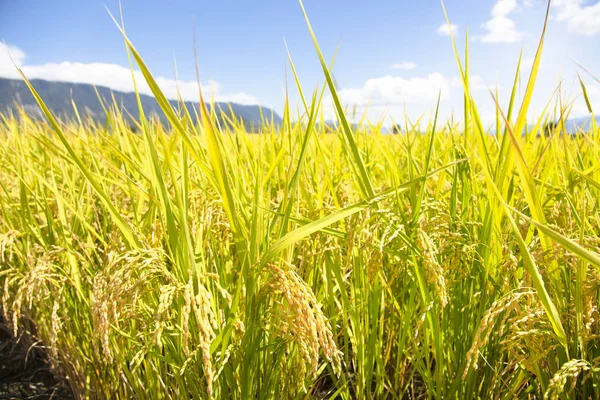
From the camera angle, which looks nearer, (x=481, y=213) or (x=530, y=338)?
(x=530, y=338)

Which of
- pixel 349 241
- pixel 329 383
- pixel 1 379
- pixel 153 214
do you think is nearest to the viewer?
pixel 349 241

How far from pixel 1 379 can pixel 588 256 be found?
254cm

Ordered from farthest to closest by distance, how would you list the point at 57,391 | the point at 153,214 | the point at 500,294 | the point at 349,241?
1. the point at 57,391
2. the point at 153,214
3. the point at 500,294
4. the point at 349,241

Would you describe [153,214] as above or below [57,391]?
above

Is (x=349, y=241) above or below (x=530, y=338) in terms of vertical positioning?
above

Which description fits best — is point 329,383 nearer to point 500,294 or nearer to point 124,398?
point 124,398

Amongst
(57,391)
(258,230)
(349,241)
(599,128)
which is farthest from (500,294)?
(57,391)

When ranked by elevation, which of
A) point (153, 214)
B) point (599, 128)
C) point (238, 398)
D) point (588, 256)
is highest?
point (599, 128)

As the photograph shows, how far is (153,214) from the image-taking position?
1.19m

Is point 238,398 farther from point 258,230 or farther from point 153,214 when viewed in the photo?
point 153,214

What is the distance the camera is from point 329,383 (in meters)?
1.77

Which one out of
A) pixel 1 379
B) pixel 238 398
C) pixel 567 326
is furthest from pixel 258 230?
pixel 1 379

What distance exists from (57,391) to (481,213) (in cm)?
196

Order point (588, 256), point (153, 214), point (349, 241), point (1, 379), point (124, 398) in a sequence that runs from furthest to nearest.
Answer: point (1, 379) → point (124, 398) → point (153, 214) → point (349, 241) → point (588, 256)
